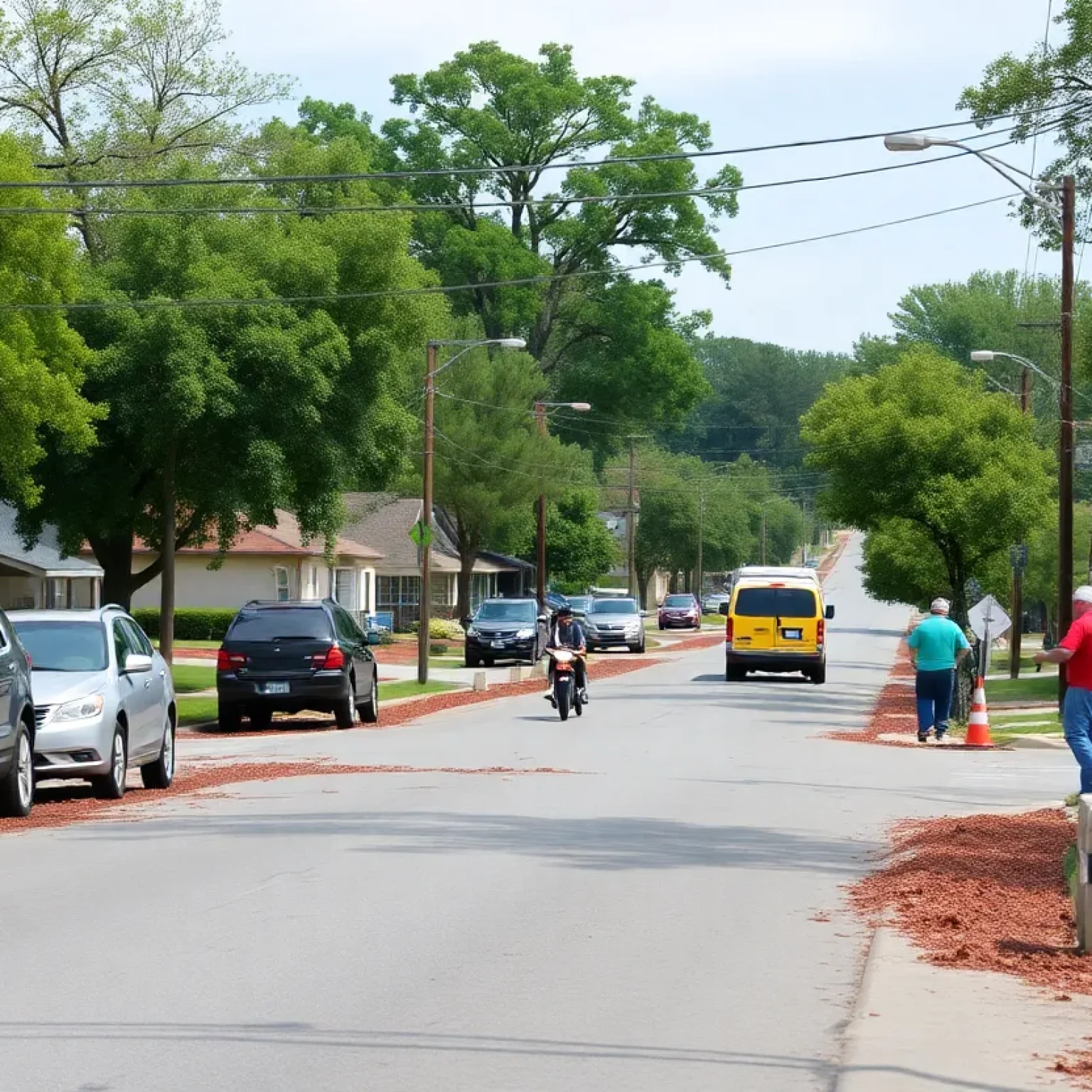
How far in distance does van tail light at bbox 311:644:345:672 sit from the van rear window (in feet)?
54.2

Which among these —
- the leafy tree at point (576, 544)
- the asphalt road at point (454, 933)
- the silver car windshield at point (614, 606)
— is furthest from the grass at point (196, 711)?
the leafy tree at point (576, 544)

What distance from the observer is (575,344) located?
8400 centimetres

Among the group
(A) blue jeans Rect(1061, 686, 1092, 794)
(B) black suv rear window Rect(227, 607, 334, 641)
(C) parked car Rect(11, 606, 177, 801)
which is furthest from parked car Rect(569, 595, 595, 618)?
(A) blue jeans Rect(1061, 686, 1092, 794)

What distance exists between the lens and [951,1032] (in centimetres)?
792

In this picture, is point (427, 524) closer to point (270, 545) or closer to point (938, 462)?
point (938, 462)

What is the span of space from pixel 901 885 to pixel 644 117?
233 ft

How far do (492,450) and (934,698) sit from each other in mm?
45515

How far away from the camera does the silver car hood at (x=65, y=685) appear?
1733cm

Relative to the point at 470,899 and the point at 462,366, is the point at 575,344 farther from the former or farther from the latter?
the point at 470,899

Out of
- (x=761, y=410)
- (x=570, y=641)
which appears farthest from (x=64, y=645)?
(x=761, y=410)

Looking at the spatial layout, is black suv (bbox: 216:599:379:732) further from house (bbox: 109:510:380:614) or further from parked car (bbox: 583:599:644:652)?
parked car (bbox: 583:599:644:652)

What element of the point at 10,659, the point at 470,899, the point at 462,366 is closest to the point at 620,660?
the point at 462,366

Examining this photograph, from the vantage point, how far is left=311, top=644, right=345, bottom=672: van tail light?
28172 millimetres

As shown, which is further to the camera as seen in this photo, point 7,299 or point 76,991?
point 7,299
